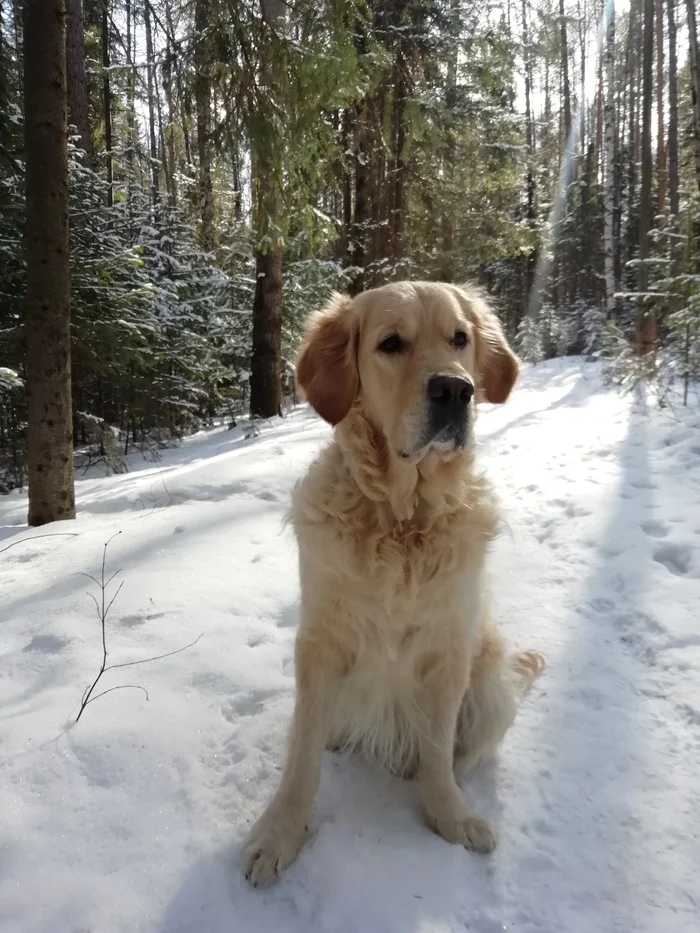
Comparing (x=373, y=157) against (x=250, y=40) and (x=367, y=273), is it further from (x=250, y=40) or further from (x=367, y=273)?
→ (x=250, y=40)

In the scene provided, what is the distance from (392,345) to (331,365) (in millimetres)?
236

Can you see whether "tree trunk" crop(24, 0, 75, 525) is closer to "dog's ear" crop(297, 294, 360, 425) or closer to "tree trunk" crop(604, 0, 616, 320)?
"dog's ear" crop(297, 294, 360, 425)

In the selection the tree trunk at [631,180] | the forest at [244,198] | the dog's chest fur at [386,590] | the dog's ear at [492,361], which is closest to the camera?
the dog's chest fur at [386,590]

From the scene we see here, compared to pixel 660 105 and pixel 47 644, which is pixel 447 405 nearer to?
pixel 47 644

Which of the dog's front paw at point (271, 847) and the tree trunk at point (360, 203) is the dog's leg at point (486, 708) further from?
the tree trunk at point (360, 203)

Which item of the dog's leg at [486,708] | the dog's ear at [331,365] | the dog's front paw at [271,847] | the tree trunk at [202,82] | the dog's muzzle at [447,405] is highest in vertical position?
the tree trunk at [202,82]

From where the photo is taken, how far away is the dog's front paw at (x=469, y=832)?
1612mm

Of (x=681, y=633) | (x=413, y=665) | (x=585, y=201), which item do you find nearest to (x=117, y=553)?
(x=413, y=665)

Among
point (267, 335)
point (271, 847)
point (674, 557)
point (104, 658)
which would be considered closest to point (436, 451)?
point (271, 847)

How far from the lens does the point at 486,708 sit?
6.39 ft

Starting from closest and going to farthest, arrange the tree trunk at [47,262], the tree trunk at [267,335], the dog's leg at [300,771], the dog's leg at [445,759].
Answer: the dog's leg at [300,771] < the dog's leg at [445,759] < the tree trunk at [47,262] < the tree trunk at [267,335]

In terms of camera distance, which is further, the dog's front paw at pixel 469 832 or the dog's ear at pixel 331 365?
the dog's ear at pixel 331 365

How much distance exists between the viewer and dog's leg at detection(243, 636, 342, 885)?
1.52 m

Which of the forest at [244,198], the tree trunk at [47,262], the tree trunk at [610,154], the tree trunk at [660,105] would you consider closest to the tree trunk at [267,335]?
the forest at [244,198]
